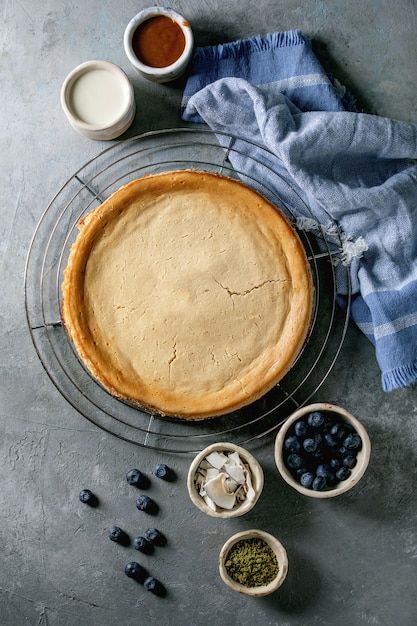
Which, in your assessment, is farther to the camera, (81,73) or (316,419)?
(81,73)

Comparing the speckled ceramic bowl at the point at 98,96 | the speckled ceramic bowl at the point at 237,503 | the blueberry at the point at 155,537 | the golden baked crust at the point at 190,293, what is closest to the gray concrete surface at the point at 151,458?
the blueberry at the point at 155,537

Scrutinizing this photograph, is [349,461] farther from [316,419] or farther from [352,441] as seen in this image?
[316,419]

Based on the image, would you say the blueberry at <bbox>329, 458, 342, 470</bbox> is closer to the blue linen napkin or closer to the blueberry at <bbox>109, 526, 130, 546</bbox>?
the blue linen napkin

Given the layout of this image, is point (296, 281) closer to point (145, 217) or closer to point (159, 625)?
point (145, 217)

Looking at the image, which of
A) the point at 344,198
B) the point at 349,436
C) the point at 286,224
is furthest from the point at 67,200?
the point at 349,436

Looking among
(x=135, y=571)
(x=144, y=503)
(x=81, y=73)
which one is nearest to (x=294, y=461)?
(x=144, y=503)

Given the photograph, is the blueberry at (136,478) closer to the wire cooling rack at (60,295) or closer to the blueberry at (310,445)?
the wire cooling rack at (60,295)

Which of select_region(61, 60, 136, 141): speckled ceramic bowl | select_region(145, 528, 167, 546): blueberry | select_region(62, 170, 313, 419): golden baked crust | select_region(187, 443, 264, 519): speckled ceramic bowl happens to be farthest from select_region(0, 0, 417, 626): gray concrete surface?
select_region(62, 170, 313, 419): golden baked crust
